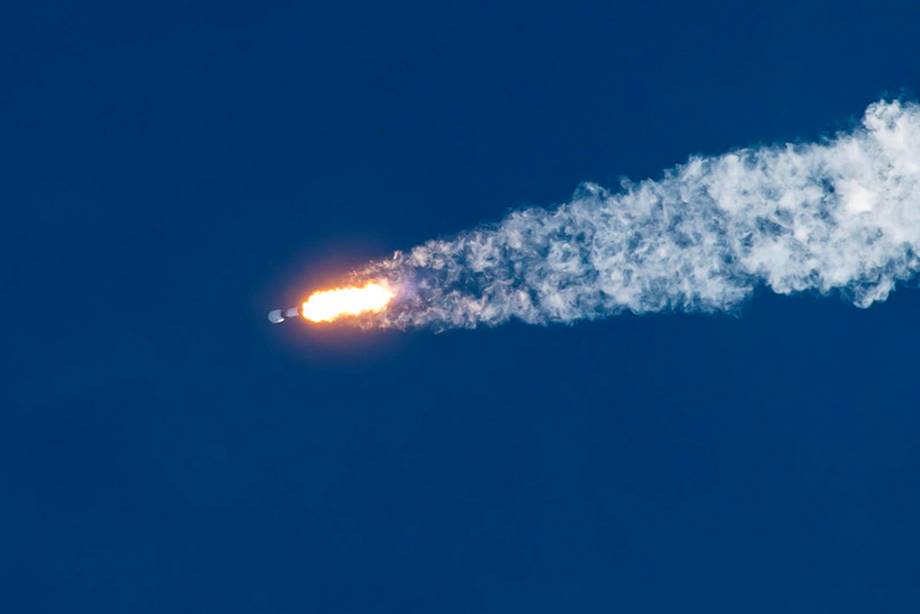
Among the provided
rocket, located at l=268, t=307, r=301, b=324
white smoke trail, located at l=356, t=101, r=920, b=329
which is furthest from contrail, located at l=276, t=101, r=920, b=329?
rocket, located at l=268, t=307, r=301, b=324

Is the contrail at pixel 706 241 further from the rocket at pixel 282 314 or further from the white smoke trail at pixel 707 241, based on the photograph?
the rocket at pixel 282 314

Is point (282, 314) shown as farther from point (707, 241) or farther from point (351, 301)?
point (707, 241)

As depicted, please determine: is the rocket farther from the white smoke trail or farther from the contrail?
the white smoke trail

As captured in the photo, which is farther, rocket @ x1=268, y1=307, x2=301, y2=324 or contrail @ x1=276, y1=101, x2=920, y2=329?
contrail @ x1=276, y1=101, x2=920, y2=329

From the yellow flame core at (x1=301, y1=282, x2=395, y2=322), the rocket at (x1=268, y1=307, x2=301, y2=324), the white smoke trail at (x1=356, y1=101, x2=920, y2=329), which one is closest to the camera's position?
the rocket at (x1=268, y1=307, x2=301, y2=324)

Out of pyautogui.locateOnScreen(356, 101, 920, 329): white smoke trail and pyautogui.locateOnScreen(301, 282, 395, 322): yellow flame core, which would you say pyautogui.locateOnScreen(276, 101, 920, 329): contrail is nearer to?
pyautogui.locateOnScreen(356, 101, 920, 329): white smoke trail

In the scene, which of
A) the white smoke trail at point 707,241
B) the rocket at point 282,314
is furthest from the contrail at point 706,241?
the rocket at point 282,314

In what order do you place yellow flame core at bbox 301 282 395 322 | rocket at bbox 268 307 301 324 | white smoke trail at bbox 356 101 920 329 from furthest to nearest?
yellow flame core at bbox 301 282 395 322, white smoke trail at bbox 356 101 920 329, rocket at bbox 268 307 301 324

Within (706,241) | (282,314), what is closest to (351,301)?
(282,314)
